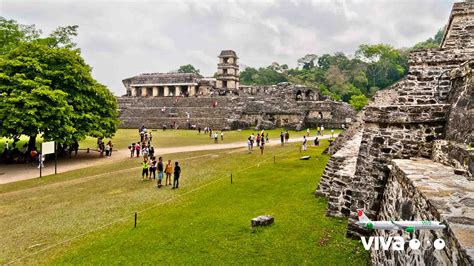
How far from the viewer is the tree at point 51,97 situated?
717 inches

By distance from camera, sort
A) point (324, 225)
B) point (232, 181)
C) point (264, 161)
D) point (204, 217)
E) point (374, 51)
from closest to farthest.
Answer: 1. point (324, 225)
2. point (204, 217)
3. point (232, 181)
4. point (264, 161)
5. point (374, 51)

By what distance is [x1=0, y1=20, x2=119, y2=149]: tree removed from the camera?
717 inches

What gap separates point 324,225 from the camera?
27.9 feet

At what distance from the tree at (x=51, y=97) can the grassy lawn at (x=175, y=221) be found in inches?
178

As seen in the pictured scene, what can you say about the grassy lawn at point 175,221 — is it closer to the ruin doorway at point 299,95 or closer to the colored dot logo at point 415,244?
the colored dot logo at point 415,244

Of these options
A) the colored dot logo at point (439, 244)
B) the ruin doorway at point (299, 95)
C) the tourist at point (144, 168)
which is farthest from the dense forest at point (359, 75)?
the colored dot logo at point (439, 244)

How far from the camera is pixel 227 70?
2325 inches

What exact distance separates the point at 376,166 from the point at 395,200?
5.10 ft

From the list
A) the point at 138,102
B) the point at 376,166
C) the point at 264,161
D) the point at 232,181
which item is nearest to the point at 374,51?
the point at 138,102

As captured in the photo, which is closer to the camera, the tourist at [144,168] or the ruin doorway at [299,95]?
the tourist at [144,168]

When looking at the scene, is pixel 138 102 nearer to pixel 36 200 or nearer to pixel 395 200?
pixel 36 200

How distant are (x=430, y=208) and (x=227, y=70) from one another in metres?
56.7

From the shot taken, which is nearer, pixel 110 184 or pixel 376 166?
pixel 376 166

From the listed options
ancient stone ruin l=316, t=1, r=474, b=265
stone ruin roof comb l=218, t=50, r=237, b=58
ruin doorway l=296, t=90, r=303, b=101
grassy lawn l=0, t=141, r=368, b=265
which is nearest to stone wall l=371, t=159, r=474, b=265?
ancient stone ruin l=316, t=1, r=474, b=265
